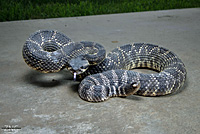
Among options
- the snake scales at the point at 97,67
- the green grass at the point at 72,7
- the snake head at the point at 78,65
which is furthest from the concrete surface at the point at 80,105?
the green grass at the point at 72,7

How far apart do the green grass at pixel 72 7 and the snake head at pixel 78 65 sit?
19.3 ft

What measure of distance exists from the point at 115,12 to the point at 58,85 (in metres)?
6.74

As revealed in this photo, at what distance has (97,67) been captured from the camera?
4.82 m

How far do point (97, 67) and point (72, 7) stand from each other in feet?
20.2

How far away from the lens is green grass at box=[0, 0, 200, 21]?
9727 millimetres

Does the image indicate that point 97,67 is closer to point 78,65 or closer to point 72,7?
point 78,65

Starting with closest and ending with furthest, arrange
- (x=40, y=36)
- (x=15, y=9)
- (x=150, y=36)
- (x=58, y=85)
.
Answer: (x=58, y=85)
(x=40, y=36)
(x=150, y=36)
(x=15, y=9)

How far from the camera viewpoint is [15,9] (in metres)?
9.80

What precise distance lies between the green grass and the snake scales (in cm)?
495

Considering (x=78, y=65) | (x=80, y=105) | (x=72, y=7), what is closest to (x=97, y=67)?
(x=78, y=65)

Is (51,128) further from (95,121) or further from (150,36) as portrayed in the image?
(150,36)

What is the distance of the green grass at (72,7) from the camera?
383 inches

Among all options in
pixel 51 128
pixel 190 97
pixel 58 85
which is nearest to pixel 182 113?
pixel 190 97

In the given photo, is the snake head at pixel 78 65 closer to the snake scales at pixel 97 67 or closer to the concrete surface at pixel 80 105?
the snake scales at pixel 97 67
